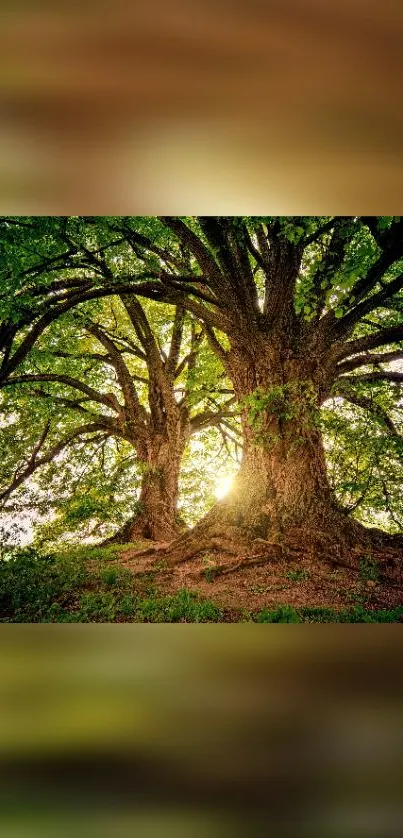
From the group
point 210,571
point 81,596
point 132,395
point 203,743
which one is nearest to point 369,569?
point 210,571

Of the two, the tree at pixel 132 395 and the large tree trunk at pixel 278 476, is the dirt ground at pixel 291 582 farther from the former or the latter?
the tree at pixel 132 395

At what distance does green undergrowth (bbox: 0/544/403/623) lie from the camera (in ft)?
19.9

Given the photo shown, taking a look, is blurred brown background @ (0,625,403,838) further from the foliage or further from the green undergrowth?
the foliage

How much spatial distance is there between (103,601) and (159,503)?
4572 millimetres

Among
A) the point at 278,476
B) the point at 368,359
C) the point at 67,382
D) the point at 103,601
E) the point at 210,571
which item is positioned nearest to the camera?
the point at 103,601

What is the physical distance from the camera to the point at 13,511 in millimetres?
9578

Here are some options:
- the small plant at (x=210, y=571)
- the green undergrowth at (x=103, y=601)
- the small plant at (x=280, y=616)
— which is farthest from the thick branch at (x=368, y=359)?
the small plant at (x=280, y=616)

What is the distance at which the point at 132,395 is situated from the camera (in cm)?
1265
